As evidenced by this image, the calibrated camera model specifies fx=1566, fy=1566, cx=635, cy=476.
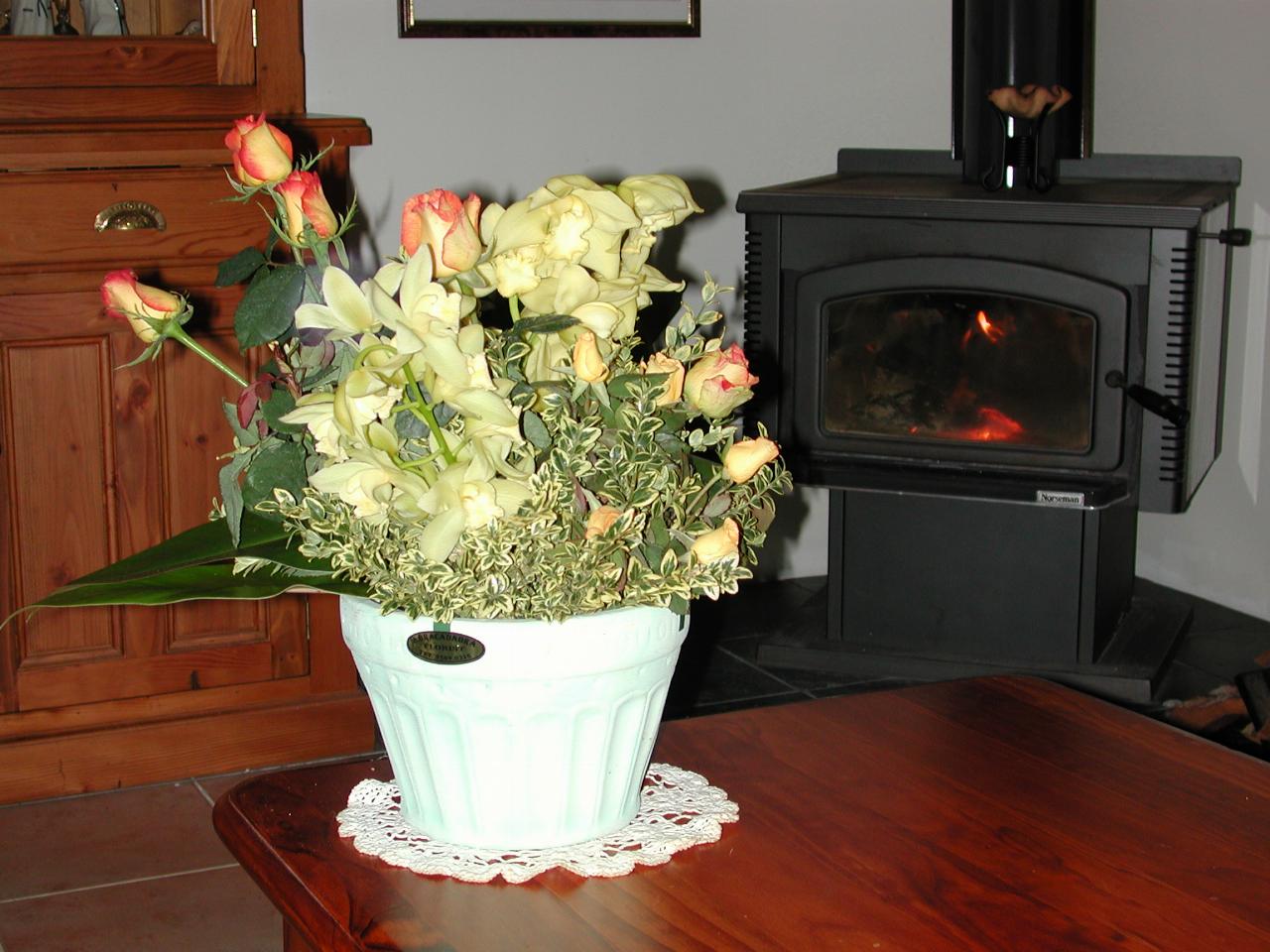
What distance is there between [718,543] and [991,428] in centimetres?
179

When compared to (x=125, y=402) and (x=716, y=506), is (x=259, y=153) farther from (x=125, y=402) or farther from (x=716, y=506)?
(x=125, y=402)

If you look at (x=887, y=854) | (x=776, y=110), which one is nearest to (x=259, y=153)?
(x=887, y=854)

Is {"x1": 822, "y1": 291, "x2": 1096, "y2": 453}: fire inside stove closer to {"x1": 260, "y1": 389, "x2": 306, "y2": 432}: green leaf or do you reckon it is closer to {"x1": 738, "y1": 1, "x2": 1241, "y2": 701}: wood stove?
{"x1": 738, "y1": 1, "x2": 1241, "y2": 701}: wood stove

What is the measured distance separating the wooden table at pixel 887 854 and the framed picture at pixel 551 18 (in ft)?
6.05

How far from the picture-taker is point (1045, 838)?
3.23 feet

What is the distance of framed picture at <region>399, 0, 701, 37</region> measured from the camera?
271 cm

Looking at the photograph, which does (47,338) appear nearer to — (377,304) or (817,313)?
(817,313)

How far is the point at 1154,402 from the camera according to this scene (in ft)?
7.82

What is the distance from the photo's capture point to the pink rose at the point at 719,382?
85cm

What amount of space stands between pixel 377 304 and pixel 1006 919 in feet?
1.60

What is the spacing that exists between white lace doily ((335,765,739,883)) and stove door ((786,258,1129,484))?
1587mm

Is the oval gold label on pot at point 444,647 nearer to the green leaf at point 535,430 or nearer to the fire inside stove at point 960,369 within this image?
the green leaf at point 535,430

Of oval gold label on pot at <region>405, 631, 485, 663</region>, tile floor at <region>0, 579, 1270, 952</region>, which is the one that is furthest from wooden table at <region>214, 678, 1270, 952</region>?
tile floor at <region>0, 579, 1270, 952</region>

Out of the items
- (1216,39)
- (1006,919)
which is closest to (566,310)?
(1006,919)
